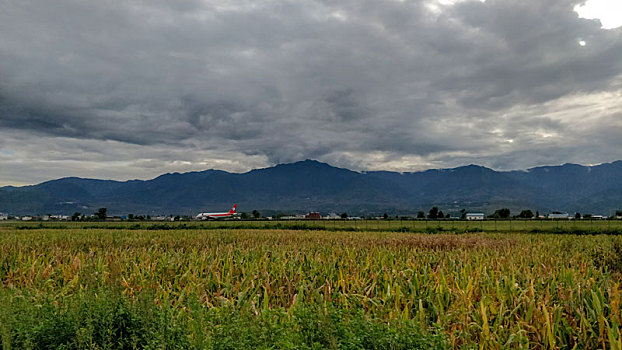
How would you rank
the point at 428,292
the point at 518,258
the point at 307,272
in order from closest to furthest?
the point at 428,292, the point at 307,272, the point at 518,258

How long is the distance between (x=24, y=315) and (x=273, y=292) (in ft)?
17.5

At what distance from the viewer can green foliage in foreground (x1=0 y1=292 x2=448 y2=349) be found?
16.3 feet

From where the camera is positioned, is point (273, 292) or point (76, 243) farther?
point (76, 243)

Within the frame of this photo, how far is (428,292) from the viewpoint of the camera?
8.58m

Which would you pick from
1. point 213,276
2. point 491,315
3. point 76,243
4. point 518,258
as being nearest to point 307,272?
point 213,276

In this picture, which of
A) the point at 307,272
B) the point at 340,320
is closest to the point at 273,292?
the point at 307,272

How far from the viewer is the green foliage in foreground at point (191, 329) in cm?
496

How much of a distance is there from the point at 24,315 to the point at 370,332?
5.38m

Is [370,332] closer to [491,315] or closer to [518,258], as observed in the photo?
[491,315]

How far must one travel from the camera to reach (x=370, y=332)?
515 cm

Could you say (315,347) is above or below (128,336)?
above

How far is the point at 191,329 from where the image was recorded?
594cm

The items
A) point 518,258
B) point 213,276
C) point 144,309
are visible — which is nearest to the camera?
point 144,309

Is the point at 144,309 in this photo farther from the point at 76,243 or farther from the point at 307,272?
the point at 76,243
